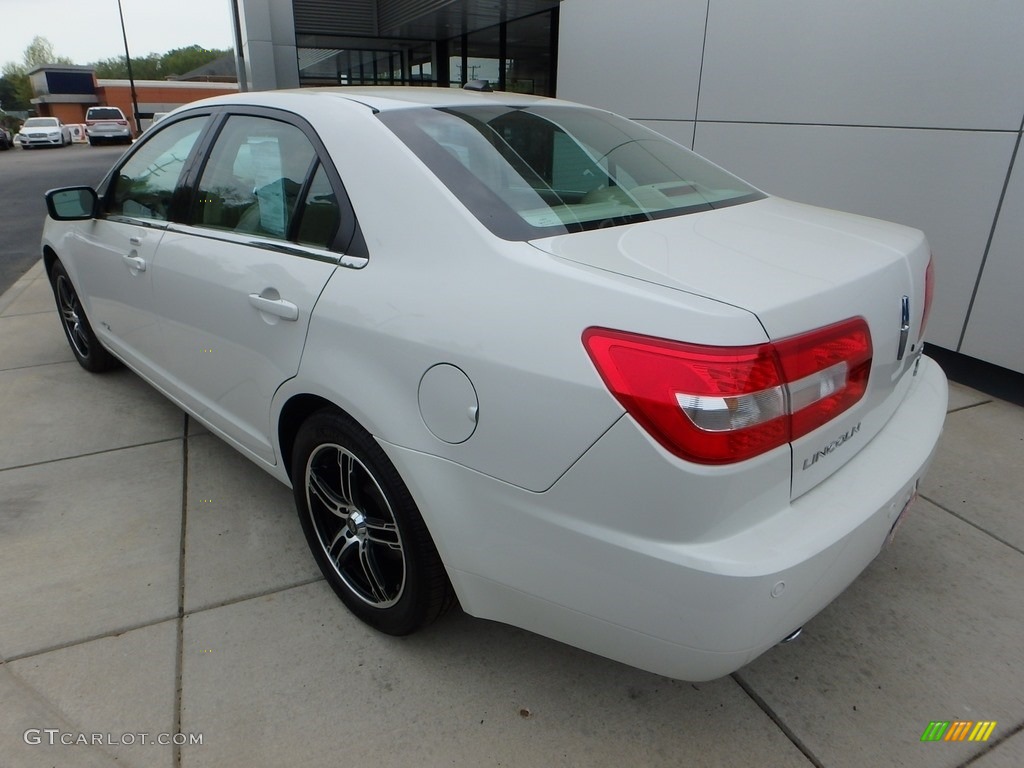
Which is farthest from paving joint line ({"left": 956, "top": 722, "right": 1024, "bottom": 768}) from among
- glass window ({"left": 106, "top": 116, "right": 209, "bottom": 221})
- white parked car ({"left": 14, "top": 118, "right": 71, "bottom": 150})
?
white parked car ({"left": 14, "top": 118, "right": 71, "bottom": 150})

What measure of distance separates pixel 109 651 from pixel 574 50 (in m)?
7.83

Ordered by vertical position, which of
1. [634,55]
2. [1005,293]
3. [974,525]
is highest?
[634,55]

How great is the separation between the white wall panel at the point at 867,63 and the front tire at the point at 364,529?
430 cm

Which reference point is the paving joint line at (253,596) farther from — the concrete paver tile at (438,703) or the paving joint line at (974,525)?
the paving joint line at (974,525)

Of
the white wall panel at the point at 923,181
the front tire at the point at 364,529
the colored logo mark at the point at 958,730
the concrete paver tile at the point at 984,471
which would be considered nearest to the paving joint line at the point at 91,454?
the front tire at the point at 364,529

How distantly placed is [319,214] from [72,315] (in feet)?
10.5

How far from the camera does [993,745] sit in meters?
1.97

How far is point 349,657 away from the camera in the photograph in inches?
89.3

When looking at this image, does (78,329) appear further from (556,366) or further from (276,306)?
(556,366)

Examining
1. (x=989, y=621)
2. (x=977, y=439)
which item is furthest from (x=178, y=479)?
(x=977, y=439)

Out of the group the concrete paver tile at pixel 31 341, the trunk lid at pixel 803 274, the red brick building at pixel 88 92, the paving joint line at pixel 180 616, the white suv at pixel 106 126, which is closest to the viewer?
the trunk lid at pixel 803 274

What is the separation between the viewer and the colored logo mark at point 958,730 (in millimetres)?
1992

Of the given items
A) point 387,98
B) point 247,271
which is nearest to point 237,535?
point 247,271

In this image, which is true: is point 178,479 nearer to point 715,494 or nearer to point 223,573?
point 223,573
